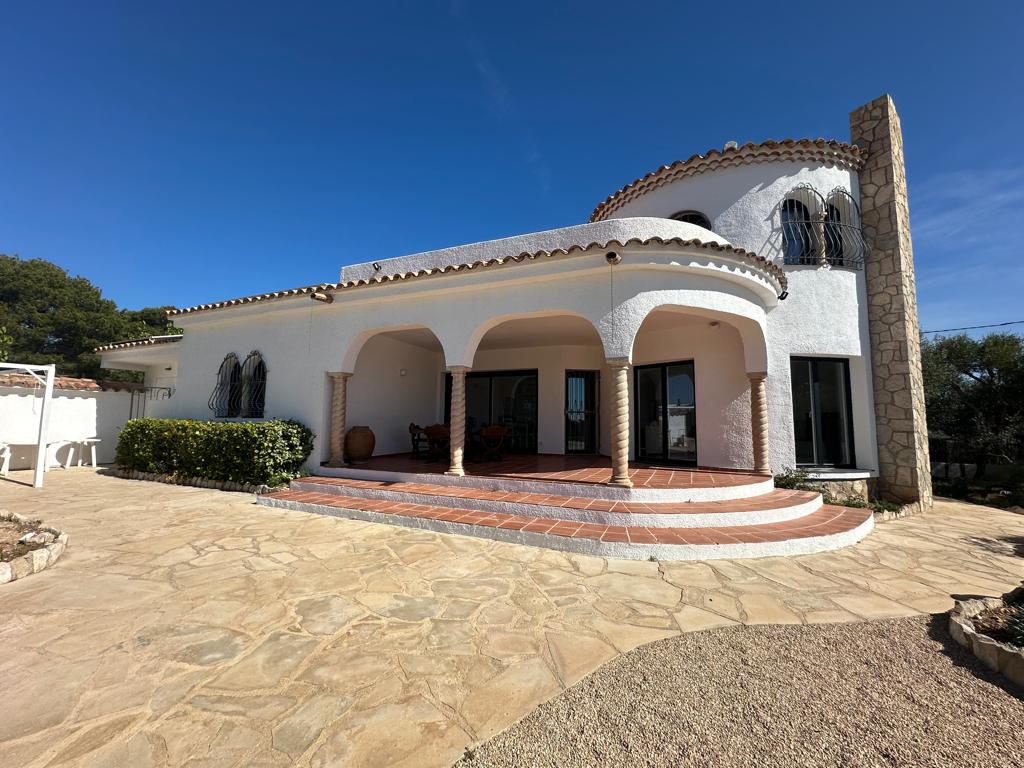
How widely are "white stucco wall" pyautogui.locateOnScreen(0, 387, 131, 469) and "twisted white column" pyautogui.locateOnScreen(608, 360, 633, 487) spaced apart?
14.3 m

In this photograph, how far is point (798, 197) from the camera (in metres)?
9.48

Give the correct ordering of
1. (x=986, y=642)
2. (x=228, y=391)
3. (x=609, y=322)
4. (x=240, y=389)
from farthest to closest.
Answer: (x=228, y=391) → (x=240, y=389) → (x=609, y=322) → (x=986, y=642)

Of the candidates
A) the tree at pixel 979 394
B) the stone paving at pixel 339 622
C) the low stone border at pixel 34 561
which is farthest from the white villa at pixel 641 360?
the tree at pixel 979 394

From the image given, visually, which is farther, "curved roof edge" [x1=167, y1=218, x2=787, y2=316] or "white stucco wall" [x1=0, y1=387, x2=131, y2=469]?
"white stucco wall" [x1=0, y1=387, x2=131, y2=469]

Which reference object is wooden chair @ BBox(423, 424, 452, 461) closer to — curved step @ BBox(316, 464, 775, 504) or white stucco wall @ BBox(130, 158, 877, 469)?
curved step @ BBox(316, 464, 775, 504)

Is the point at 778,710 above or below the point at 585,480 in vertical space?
below

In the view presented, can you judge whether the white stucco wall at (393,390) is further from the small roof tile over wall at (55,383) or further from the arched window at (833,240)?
the arched window at (833,240)

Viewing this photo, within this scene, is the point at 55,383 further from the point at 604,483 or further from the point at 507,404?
the point at 604,483

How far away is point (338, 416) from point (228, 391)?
3754mm

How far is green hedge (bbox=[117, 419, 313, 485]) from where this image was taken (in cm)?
816

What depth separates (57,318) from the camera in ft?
91.9

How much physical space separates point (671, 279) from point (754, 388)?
127 inches

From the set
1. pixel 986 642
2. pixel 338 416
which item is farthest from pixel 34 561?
pixel 986 642

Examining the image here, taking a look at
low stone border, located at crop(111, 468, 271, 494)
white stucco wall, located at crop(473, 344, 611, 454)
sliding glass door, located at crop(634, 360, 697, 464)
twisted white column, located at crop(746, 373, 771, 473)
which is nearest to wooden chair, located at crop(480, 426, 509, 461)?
white stucco wall, located at crop(473, 344, 611, 454)
